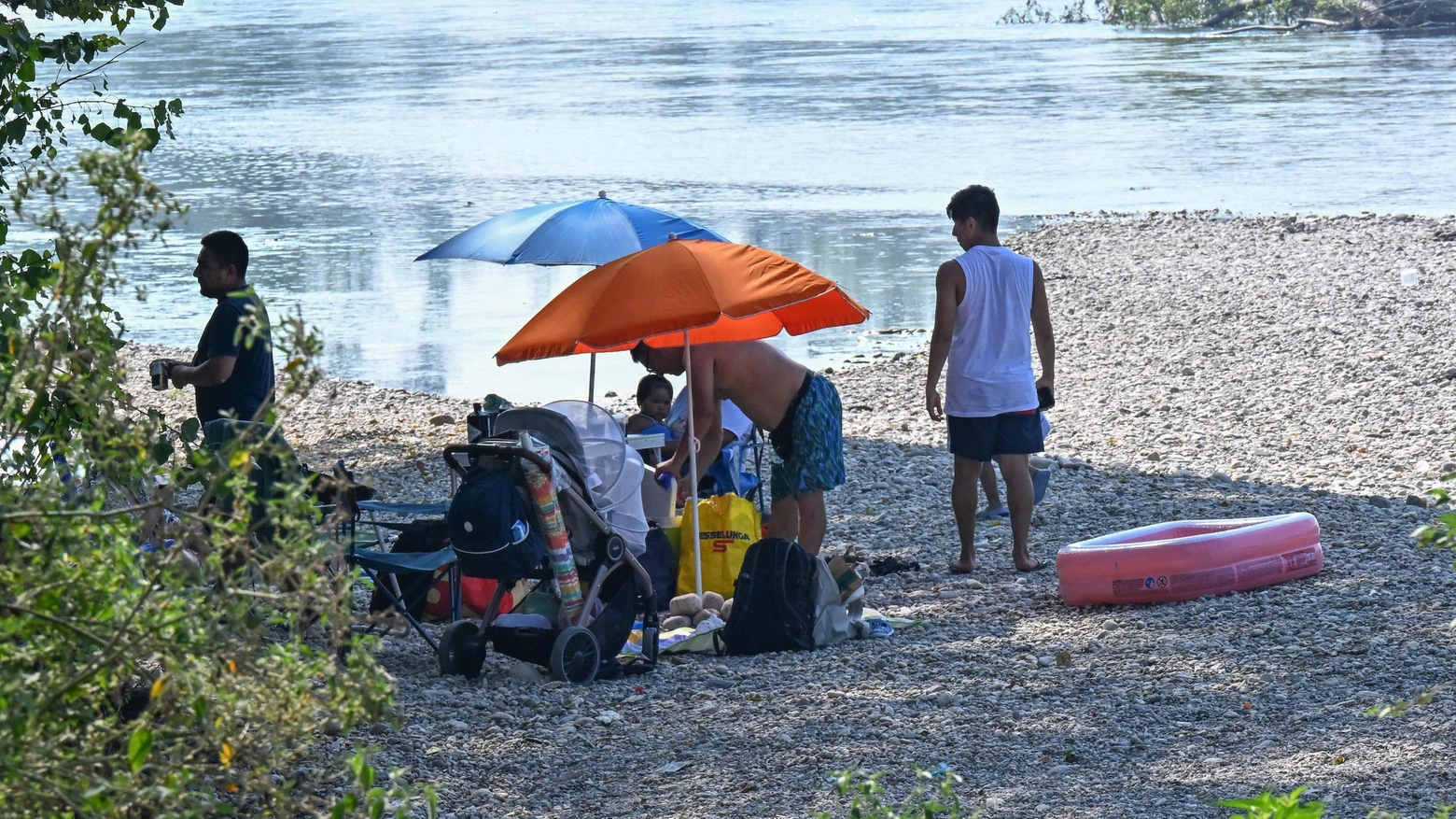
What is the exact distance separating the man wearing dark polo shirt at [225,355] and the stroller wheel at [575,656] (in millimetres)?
1453

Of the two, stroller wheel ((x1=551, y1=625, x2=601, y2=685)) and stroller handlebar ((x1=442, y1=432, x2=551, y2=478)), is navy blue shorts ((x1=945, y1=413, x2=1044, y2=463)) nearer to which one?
→ stroller wheel ((x1=551, y1=625, x2=601, y2=685))

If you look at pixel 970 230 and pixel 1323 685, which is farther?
pixel 970 230

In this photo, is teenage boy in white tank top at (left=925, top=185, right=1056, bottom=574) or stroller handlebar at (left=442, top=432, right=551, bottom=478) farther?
teenage boy in white tank top at (left=925, top=185, right=1056, bottom=574)

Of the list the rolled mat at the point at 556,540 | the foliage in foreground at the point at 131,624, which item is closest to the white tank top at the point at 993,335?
the rolled mat at the point at 556,540

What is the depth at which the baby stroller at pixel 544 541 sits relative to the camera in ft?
17.5

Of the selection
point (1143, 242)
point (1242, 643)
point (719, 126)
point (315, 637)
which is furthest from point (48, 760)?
point (719, 126)

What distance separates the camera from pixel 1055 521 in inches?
320

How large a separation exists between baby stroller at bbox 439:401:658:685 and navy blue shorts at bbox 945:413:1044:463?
1.61 meters

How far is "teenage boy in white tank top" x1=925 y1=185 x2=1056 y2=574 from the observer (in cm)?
686

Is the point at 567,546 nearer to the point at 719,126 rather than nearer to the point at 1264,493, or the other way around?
the point at 1264,493

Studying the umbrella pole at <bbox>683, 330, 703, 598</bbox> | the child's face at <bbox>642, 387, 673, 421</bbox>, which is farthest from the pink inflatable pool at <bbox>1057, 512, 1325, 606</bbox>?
the child's face at <bbox>642, 387, 673, 421</bbox>

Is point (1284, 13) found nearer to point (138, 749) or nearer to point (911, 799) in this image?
point (911, 799)

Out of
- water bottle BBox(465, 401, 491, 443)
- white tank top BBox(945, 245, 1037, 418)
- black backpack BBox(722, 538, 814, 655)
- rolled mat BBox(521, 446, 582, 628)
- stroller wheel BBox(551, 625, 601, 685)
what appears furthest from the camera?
white tank top BBox(945, 245, 1037, 418)

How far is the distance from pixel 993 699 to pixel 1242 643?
3.42 feet
